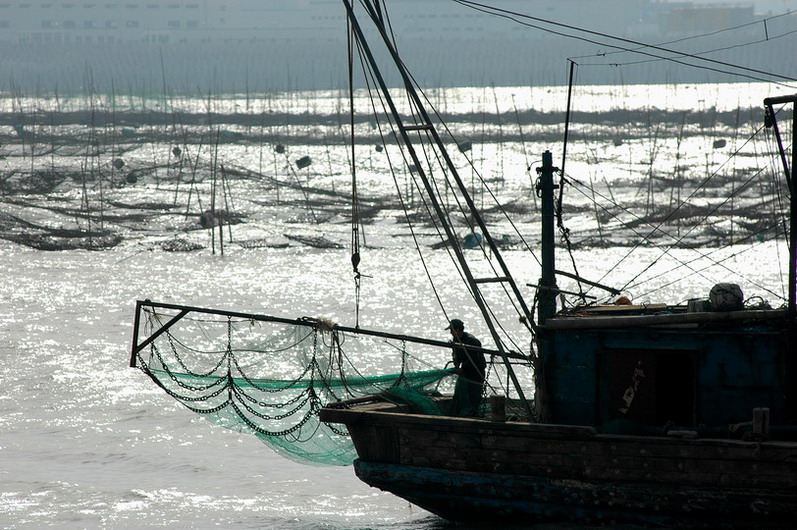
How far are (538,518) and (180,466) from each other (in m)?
4.89

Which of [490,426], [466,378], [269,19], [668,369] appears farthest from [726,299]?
[269,19]

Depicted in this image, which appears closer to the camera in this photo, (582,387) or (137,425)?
(582,387)

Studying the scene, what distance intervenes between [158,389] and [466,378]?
7.38m

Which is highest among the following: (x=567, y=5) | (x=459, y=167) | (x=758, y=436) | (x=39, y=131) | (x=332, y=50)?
(x=567, y=5)

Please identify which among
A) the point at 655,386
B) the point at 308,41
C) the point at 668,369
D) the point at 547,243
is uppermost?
the point at 308,41

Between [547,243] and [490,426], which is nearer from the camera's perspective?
[490,426]

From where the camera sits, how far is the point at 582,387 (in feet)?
33.2

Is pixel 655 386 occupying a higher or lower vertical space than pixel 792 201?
lower

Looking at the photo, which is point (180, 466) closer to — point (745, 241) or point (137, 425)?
point (137, 425)

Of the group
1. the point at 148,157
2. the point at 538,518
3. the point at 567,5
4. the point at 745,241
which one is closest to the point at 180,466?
the point at 538,518

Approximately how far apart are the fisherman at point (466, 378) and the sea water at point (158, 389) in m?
1.13

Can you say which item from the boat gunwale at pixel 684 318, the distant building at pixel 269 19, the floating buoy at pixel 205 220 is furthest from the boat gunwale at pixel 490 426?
the distant building at pixel 269 19

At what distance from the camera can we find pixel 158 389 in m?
17.0

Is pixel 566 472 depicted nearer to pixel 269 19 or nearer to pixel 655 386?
pixel 655 386
